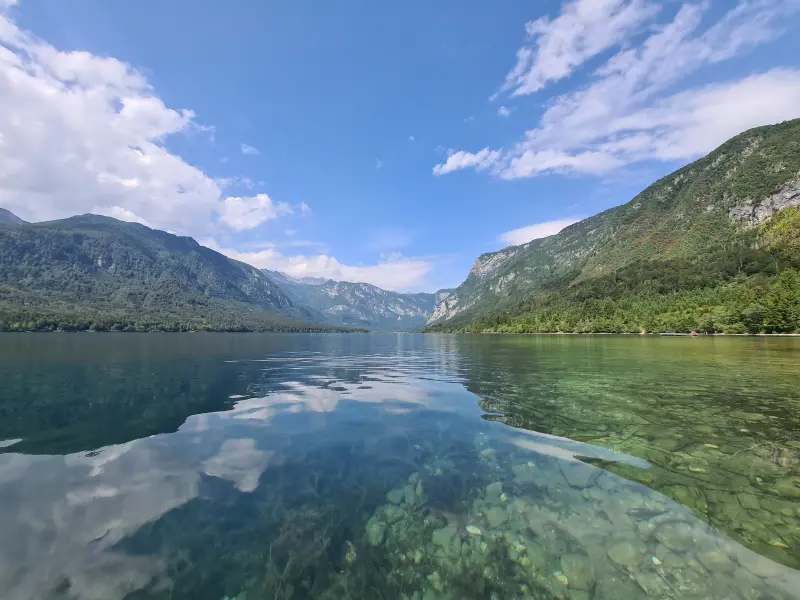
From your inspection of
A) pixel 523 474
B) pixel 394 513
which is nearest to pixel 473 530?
pixel 394 513

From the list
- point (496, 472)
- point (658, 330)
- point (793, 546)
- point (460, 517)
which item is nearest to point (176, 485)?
point (460, 517)

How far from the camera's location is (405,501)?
12.2 meters

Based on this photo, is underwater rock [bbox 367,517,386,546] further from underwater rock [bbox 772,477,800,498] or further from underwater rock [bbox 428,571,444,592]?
underwater rock [bbox 772,477,800,498]

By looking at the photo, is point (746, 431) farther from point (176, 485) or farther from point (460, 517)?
point (176, 485)

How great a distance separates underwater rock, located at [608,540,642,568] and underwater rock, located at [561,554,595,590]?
73cm

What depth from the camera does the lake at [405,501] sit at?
8289mm

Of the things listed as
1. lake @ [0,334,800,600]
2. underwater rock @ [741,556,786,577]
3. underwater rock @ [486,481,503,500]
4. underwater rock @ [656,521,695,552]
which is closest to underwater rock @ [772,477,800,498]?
lake @ [0,334,800,600]

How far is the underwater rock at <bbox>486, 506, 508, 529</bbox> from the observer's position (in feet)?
34.9

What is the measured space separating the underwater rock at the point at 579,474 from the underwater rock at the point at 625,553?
11.3ft

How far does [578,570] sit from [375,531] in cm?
516

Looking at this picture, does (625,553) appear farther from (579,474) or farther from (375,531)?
(375,531)

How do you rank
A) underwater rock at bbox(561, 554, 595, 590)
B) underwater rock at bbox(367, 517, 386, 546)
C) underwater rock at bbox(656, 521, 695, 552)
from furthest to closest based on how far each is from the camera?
1. underwater rock at bbox(367, 517, 386, 546)
2. underwater rock at bbox(656, 521, 695, 552)
3. underwater rock at bbox(561, 554, 595, 590)

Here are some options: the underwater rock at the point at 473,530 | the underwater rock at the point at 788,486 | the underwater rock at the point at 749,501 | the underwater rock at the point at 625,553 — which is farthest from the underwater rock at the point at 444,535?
the underwater rock at the point at 788,486

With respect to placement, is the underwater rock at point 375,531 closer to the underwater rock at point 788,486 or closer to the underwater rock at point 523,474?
the underwater rock at point 523,474
